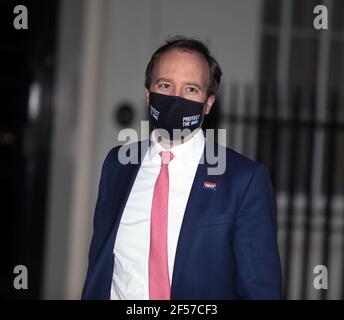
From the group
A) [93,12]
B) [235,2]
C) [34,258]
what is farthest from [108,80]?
[34,258]

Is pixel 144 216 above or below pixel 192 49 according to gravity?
below

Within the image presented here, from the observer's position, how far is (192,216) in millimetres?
1527

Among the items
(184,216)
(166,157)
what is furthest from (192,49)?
(184,216)

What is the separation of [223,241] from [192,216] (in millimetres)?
98

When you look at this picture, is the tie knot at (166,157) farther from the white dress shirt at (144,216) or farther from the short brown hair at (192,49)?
the short brown hair at (192,49)

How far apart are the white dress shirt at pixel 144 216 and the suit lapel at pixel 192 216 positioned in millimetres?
26

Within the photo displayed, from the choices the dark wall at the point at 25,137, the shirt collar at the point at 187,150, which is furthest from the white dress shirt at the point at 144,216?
the dark wall at the point at 25,137

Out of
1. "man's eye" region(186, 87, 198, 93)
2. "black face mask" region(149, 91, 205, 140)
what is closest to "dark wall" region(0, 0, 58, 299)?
"black face mask" region(149, 91, 205, 140)

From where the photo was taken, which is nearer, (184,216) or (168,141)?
(184,216)

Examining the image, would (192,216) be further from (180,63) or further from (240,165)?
(180,63)

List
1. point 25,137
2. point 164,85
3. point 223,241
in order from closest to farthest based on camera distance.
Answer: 1. point 223,241
2. point 164,85
3. point 25,137

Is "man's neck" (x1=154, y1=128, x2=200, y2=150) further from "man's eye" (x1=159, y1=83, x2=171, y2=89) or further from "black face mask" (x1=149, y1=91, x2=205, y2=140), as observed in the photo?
"man's eye" (x1=159, y1=83, x2=171, y2=89)

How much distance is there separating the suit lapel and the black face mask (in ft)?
0.61
